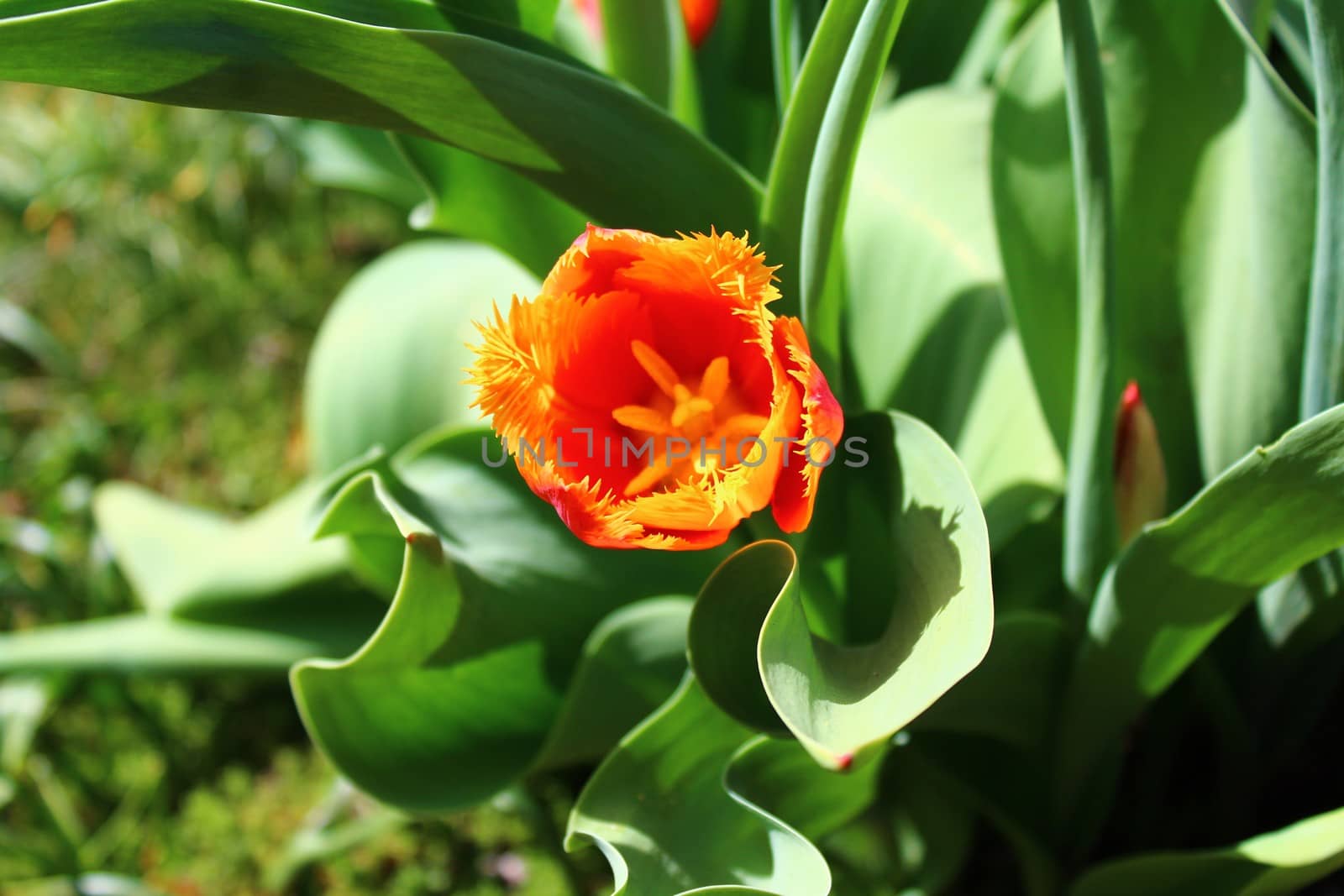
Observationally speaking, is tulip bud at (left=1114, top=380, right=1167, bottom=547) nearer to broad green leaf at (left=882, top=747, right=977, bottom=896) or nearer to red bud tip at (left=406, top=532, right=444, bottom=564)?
broad green leaf at (left=882, top=747, right=977, bottom=896)

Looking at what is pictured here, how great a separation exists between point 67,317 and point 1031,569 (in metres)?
1.66

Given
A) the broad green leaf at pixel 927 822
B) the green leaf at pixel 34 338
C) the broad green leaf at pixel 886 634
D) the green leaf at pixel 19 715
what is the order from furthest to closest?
the green leaf at pixel 34 338, the green leaf at pixel 19 715, the broad green leaf at pixel 927 822, the broad green leaf at pixel 886 634

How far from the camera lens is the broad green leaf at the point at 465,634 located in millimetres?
722

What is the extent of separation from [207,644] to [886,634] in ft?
2.55

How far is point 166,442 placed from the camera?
1.64m

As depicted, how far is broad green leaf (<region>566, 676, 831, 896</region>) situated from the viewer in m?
A: 0.62

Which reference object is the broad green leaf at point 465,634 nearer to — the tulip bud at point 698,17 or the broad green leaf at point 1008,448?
the broad green leaf at point 1008,448

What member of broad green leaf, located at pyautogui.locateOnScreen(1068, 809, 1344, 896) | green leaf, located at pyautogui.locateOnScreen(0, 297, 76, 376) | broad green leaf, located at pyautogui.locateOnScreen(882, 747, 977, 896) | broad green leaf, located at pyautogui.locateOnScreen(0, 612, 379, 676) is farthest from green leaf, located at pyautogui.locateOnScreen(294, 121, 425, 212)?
broad green leaf, located at pyautogui.locateOnScreen(1068, 809, 1344, 896)

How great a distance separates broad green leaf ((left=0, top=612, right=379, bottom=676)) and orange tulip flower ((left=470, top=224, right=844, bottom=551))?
0.58 m

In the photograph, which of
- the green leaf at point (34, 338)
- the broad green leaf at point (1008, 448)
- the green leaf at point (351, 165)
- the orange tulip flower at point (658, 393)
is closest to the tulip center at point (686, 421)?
the orange tulip flower at point (658, 393)

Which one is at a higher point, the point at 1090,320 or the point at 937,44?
the point at 937,44

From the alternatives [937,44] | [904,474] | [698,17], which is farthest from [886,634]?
[937,44]

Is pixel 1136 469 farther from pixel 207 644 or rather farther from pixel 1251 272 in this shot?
pixel 207 644

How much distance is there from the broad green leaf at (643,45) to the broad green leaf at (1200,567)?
0.45 metres
